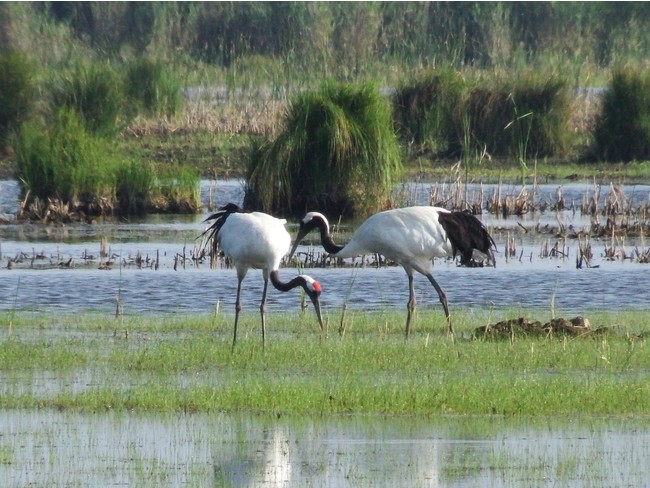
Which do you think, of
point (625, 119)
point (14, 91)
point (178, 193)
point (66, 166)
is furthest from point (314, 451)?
point (625, 119)

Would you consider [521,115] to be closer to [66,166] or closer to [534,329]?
[66,166]

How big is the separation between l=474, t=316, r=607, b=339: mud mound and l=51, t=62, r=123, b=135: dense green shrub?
1475 centimetres

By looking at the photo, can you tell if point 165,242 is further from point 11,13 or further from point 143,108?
point 11,13

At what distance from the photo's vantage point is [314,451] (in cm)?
805

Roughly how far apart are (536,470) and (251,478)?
1.44 meters

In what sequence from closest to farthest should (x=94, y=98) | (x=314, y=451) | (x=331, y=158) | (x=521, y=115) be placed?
(x=314, y=451) → (x=331, y=158) → (x=94, y=98) → (x=521, y=115)

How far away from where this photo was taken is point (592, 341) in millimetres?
11938

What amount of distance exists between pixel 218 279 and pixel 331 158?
5.20 metres

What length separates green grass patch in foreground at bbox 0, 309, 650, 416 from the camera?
924 centimetres

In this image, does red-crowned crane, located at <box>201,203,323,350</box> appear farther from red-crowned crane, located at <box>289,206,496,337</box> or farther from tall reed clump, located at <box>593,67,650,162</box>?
tall reed clump, located at <box>593,67,650,162</box>

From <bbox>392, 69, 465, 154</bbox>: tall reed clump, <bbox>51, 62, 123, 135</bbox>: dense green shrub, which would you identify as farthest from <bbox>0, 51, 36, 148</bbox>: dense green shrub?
<bbox>392, 69, 465, 154</bbox>: tall reed clump

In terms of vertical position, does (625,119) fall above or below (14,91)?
below

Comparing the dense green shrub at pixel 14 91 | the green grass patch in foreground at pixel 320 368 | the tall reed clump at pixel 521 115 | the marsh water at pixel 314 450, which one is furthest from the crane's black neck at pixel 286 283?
the tall reed clump at pixel 521 115

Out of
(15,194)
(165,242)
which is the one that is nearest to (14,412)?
(165,242)
